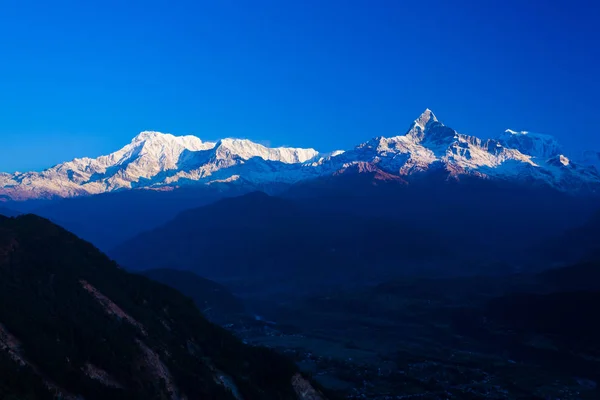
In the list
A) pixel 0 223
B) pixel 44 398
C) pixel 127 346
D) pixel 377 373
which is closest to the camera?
pixel 44 398

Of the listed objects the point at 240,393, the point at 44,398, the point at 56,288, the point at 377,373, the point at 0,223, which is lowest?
the point at 377,373

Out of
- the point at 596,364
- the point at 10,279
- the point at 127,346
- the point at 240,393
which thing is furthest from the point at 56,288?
the point at 596,364

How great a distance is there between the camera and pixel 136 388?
69.8 m

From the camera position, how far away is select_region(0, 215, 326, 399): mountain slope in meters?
63.7

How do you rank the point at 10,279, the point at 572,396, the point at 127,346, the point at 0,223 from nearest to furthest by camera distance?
the point at 127,346
the point at 10,279
the point at 0,223
the point at 572,396

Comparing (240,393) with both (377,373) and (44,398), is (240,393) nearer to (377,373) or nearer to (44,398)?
(44,398)

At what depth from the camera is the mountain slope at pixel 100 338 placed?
209 ft

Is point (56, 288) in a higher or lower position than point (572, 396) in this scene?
higher

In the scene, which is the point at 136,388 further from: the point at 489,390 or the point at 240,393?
the point at 489,390

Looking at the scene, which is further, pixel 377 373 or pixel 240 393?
pixel 377 373

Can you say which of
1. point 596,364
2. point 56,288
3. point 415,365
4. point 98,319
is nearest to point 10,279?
point 56,288

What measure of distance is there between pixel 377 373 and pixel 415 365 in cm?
1520

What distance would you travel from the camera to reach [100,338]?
245 feet

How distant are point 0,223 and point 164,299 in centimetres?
3075
